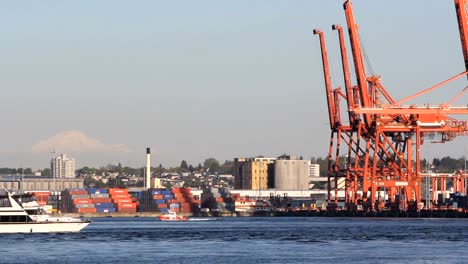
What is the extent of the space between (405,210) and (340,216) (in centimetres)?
1267

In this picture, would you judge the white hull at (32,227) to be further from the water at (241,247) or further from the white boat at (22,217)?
the water at (241,247)

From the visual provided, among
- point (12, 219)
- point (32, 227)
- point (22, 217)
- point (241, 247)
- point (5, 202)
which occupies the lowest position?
point (241, 247)

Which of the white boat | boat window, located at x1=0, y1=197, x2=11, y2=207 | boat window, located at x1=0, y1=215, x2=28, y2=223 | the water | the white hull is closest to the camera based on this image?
the water

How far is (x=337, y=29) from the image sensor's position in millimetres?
188375

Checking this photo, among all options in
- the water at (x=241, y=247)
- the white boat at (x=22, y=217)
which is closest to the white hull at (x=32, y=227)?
the white boat at (x=22, y=217)

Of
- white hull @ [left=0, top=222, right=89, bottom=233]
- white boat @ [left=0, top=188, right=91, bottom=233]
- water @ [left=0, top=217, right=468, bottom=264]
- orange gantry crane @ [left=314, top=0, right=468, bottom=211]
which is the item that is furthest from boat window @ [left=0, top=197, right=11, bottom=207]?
orange gantry crane @ [left=314, top=0, right=468, bottom=211]

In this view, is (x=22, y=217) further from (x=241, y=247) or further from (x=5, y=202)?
(x=241, y=247)

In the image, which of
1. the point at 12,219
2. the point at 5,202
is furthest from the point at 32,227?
the point at 5,202

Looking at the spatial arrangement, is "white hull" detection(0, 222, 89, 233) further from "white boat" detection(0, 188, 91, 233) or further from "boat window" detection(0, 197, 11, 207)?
"boat window" detection(0, 197, 11, 207)

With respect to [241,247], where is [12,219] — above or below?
above

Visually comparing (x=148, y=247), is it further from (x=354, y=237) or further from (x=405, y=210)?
(x=405, y=210)

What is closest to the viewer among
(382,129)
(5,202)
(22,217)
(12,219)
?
(5,202)

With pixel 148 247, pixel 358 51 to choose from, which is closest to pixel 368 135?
pixel 358 51

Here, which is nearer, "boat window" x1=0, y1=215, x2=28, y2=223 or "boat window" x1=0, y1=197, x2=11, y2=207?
"boat window" x1=0, y1=197, x2=11, y2=207
